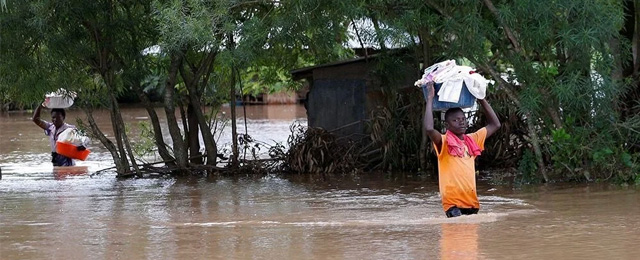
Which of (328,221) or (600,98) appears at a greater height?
(600,98)

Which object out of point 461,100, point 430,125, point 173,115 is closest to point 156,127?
point 173,115

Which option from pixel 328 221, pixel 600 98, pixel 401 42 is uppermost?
pixel 401 42

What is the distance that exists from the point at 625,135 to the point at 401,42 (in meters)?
2.86

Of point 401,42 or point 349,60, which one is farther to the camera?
point 349,60

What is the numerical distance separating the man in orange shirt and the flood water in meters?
0.24

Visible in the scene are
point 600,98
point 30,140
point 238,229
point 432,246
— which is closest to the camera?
point 432,246

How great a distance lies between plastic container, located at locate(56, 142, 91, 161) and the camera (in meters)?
16.9

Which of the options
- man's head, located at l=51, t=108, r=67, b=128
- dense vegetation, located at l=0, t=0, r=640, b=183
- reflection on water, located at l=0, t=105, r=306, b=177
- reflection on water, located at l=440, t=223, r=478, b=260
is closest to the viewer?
reflection on water, located at l=440, t=223, r=478, b=260

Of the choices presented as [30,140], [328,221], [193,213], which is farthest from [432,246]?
[30,140]

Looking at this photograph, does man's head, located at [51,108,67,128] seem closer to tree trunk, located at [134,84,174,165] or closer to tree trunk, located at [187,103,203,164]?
tree trunk, located at [134,84,174,165]

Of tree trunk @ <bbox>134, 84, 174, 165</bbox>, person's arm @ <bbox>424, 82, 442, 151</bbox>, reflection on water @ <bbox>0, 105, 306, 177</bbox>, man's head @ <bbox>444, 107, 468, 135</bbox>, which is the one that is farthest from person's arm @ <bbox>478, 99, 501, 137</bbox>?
reflection on water @ <bbox>0, 105, 306, 177</bbox>

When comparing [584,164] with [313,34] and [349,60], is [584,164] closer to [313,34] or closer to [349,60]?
[313,34]

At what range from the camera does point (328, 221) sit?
9.71 meters

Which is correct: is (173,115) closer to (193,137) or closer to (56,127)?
(193,137)
